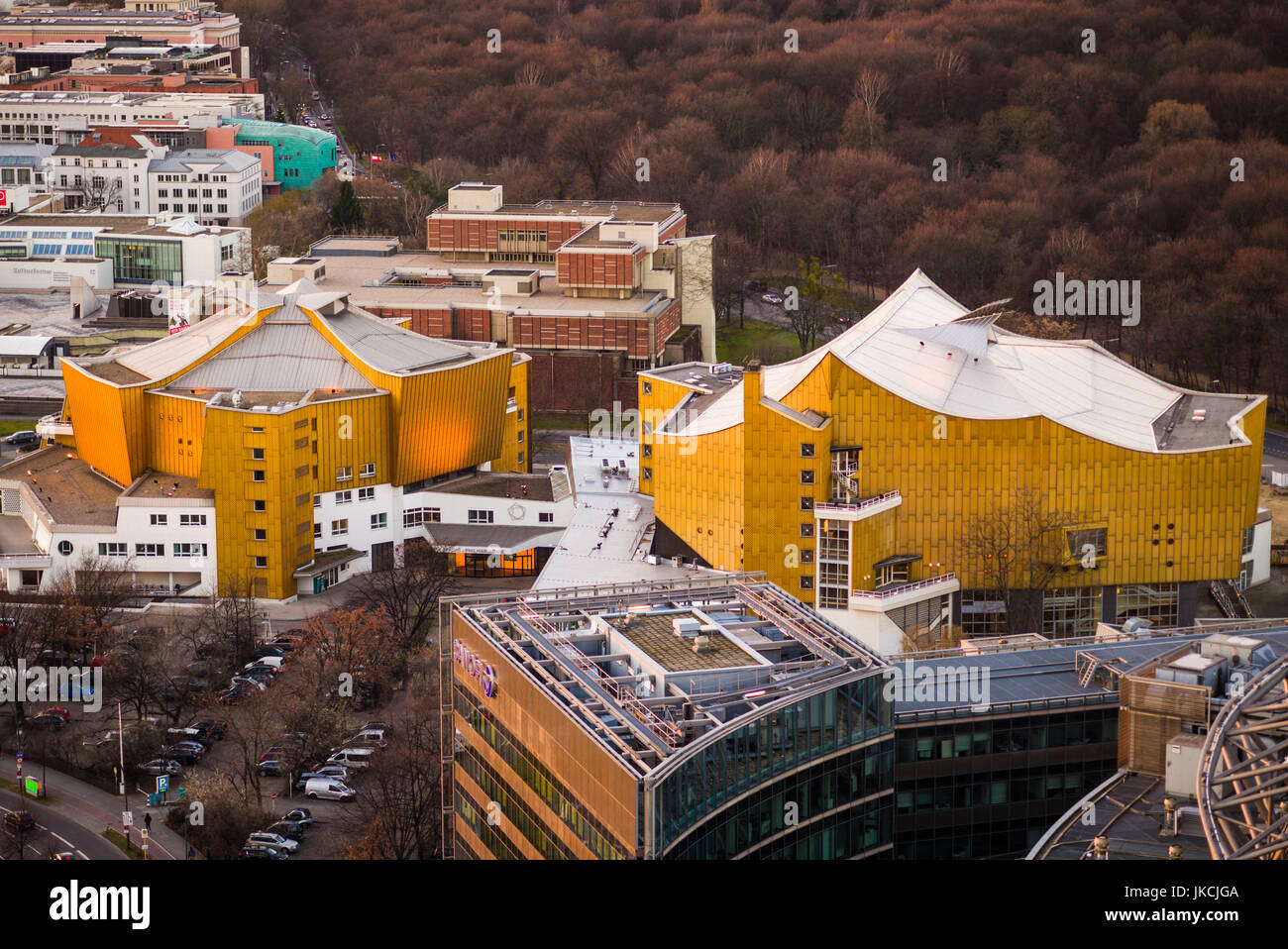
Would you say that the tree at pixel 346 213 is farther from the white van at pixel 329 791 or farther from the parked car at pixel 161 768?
the white van at pixel 329 791

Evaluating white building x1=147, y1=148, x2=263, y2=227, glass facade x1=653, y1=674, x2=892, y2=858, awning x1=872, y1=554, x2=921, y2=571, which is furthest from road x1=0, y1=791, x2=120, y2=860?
white building x1=147, y1=148, x2=263, y2=227

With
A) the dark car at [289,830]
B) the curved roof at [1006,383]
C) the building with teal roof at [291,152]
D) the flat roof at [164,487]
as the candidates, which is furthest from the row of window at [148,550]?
the building with teal roof at [291,152]

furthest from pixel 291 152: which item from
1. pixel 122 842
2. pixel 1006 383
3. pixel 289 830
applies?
pixel 289 830

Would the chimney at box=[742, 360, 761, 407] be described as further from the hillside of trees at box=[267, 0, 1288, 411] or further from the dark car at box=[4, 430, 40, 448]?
the hillside of trees at box=[267, 0, 1288, 411]

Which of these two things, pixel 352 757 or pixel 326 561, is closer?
pixel 352 757

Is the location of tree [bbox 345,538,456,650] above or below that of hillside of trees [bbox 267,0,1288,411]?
below

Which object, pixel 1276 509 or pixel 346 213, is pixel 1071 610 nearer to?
pixel 1276 509
